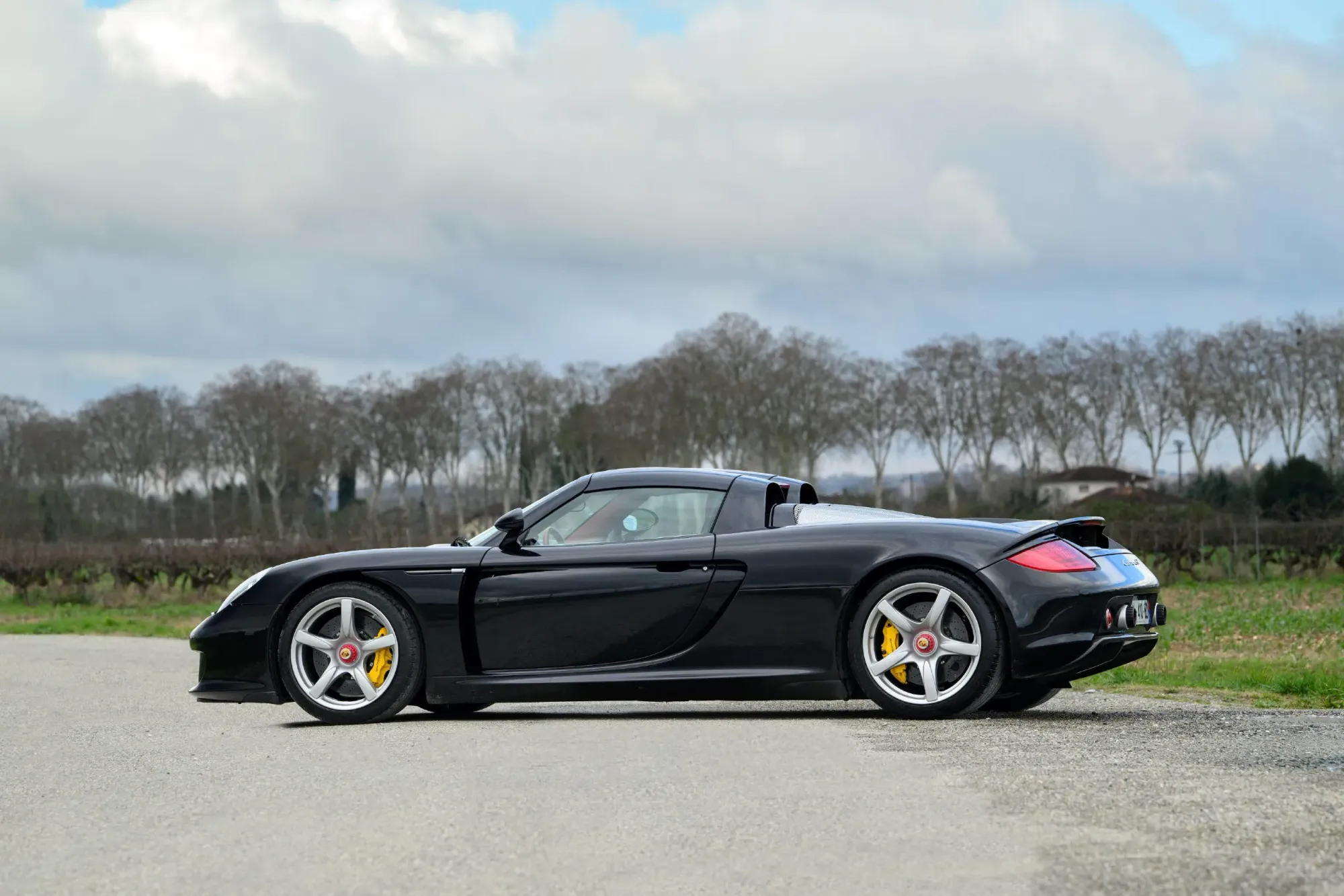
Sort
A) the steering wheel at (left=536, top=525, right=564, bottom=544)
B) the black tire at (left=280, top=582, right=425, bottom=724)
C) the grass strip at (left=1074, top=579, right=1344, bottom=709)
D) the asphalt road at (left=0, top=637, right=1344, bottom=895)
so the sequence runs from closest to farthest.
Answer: the asphalt road at (left=0, top=637, right=1344, bottom=895) < the black tire at (left=280, top=582, right=425, bottom=724) < the steering wheel at (left=536, top=525, right=564, bottom=544) < the grass strip at (left=1074, top=579, right=1344, bottom=709)

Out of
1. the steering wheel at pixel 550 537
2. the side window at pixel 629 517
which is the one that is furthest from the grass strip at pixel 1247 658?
the steering wheel at pixel 550 537

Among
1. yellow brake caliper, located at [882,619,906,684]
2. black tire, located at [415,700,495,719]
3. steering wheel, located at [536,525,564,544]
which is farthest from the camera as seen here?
black tire, located at [415,700,495,719]

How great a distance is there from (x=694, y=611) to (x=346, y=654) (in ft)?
5.90

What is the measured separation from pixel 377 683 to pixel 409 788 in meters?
2.57

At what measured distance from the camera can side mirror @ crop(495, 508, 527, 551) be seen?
8.37 m

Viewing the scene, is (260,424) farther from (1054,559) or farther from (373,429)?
(1054,559)

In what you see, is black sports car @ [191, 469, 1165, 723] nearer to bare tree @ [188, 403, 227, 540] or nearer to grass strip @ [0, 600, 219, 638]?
grass strip @ [0, 600, 219, 638]

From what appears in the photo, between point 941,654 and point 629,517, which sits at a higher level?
point 629,517

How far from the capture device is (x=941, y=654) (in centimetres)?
790

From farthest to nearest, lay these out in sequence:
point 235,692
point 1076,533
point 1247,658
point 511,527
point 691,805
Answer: point 1247,658
point 235,692
point 511,527
point 1076,533
point 691,805

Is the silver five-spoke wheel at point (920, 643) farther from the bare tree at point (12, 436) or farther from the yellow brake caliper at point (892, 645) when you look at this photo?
the bare tree at point (12, 436)

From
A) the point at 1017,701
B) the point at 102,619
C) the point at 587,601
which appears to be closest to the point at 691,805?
the point at 587,601

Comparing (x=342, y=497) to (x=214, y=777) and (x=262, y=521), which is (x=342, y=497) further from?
(x=214, y=777)

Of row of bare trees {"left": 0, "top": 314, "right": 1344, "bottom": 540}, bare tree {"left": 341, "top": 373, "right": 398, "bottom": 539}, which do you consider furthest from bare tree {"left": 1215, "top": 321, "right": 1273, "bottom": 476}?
bare tree {"left": 341, "top": 373, "right": 398, "bottom": 539}
